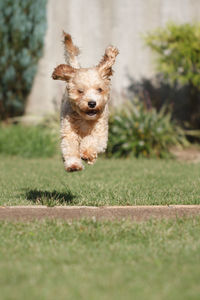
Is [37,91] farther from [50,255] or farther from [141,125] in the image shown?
[50,255]

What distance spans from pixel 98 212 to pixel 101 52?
8962mm

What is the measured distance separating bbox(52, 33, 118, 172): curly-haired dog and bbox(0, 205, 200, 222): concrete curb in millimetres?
412

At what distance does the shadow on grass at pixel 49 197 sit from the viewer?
17.7 feet

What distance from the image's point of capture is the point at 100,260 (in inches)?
141

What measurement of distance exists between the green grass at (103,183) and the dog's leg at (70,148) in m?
0.54

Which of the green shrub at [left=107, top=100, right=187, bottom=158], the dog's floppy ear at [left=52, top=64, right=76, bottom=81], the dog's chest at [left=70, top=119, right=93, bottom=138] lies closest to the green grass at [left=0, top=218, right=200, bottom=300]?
the dog's chest at [left=70, top=119, right=93, bottom=138]

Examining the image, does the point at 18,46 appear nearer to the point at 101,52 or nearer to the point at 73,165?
the point at 101,52

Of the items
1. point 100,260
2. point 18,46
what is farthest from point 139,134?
point 100,260

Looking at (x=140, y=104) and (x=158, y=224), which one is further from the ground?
(x=158, y=224)

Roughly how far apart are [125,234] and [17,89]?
920 cm

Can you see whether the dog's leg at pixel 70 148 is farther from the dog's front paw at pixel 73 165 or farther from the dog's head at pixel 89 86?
the dog's head at pixel 89 86

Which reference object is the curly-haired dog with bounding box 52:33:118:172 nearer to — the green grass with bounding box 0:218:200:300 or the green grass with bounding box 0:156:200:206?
the green grass with bounding box 0:156:200:206

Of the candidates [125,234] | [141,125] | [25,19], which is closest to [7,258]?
[125,234]

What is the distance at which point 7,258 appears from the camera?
3662 mm
